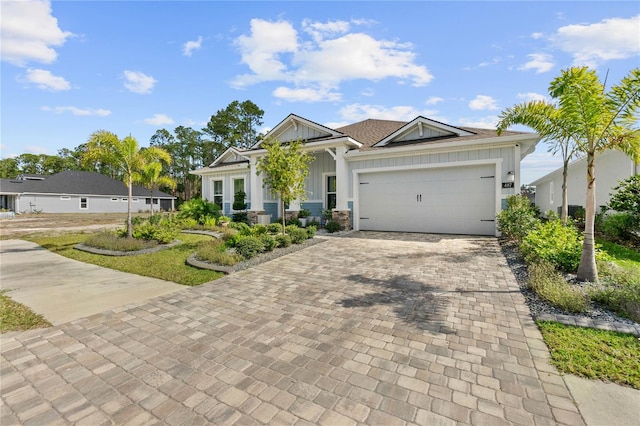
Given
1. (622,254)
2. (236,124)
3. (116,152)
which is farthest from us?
(236,124)

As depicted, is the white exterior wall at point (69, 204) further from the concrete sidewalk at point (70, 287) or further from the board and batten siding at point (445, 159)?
the board and batten siding at point (445, 159)

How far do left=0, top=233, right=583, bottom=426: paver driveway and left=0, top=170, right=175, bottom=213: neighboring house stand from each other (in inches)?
1543

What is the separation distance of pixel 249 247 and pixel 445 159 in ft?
26.0

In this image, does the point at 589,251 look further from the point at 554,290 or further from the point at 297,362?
the point at 297,362

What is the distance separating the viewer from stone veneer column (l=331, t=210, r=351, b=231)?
11.9 meters

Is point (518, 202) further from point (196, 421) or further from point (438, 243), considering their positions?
point (196, 421)

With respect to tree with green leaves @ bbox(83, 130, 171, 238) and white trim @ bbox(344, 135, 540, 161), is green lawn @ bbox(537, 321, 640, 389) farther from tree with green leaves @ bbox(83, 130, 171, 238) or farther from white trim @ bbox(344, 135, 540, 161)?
tree with green leaves @ bbox(83, 130, 171, 238)

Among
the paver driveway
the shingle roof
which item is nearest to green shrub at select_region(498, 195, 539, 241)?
the paver driveway

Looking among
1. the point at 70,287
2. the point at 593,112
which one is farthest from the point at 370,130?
the point at 70,287

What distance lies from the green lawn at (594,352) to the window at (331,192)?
35.2 feet

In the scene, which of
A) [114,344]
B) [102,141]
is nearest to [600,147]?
[114,344]

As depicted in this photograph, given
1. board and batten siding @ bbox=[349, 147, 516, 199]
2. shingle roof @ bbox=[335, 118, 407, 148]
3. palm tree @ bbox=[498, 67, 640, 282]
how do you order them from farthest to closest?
shingle roof @ bbox=[335, 118, 407, 148], board and batten siding @ bbox=[349, 147, 516, 199], palm tree @ bbox=[498, 67, 640, 282]

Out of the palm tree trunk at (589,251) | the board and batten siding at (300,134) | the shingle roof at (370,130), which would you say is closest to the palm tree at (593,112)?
the palm tree trunk at (589,251)

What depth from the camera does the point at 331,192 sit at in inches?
541
